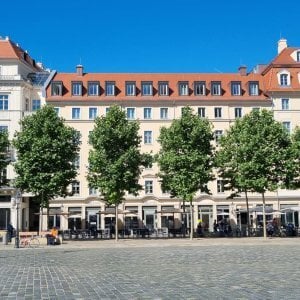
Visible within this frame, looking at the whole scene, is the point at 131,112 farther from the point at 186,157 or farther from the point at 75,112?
the point at 186,157

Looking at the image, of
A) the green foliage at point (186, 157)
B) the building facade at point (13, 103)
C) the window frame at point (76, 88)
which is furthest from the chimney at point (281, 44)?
the building facade at point (13, 103)

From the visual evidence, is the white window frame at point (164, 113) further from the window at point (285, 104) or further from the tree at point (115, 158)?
the tree at point (115, 158)

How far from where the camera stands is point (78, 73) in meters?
65.2

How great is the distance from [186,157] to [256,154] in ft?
19.4

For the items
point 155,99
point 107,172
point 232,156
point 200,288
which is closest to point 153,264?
point 200,288

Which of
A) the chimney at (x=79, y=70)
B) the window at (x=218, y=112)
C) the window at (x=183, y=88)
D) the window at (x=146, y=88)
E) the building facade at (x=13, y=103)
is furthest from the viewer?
the chimney at (x=79, y=70)

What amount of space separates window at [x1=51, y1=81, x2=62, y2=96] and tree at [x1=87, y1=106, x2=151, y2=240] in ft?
63.2

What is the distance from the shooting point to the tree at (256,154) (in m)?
42.3

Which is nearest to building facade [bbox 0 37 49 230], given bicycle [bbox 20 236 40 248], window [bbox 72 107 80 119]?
window [bbox 72 107 80 119]

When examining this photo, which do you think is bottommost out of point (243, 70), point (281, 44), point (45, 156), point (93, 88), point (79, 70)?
point (45, 156)

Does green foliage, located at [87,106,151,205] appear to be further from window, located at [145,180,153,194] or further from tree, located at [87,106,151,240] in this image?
window, located at [145,180,153,194]

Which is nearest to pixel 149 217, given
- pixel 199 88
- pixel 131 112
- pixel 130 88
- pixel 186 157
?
pixel 131 112

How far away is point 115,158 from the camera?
43.1 m

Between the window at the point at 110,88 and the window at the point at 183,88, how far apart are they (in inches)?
330
